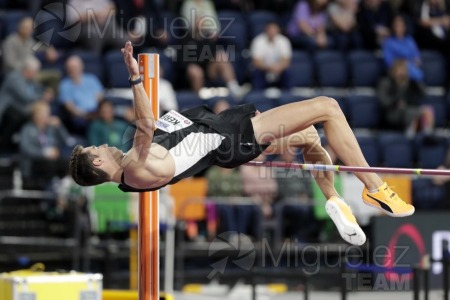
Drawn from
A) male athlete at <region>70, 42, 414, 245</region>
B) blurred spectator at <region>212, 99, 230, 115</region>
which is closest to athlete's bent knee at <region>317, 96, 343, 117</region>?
male athlete at <region>70, 42, 414, 245</region>

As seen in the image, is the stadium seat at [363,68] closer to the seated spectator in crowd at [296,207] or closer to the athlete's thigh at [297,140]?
the seated spectator in crowd at [296,207]

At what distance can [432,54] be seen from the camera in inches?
720

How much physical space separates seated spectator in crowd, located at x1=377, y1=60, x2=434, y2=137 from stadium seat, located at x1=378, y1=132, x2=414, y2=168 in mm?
481

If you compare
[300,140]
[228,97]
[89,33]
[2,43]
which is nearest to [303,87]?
[228,97]

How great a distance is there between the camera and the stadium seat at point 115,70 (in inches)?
614

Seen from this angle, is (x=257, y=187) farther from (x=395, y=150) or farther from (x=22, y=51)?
(x=22, y=51)

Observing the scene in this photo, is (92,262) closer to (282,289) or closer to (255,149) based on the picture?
(282,289)

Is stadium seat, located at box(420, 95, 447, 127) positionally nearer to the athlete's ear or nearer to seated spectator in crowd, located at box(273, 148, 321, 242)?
seated spectator in crowd, located at box(273, 148, 321, 242)

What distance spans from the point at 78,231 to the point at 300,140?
15.9 feet

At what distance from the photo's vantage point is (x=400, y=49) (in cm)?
1766

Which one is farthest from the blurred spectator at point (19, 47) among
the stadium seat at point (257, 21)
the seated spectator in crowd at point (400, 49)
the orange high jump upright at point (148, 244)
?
the orange high jump upright at point (148, 244)

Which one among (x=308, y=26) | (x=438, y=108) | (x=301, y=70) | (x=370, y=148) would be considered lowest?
(x=370, y=148)

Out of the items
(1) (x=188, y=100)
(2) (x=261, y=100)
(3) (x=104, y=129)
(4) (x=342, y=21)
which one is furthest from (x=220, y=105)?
(4) (x=342, y=21)

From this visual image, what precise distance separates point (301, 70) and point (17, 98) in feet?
14.6
